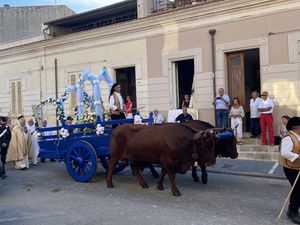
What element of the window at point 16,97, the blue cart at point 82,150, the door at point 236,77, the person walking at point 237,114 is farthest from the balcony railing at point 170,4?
the window at point 16,97

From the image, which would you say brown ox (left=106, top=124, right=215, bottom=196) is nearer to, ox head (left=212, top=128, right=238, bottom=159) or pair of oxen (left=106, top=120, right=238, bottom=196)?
pair of oxen (left=106, top=120, right=238, bottom=196)

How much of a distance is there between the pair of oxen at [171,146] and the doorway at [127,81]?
8956 millimetres

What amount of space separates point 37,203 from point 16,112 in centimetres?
1476

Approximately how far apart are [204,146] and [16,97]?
51.4 feet

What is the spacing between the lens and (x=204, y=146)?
8289 mm

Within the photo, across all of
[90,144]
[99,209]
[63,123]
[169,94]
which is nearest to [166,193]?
[99,209]

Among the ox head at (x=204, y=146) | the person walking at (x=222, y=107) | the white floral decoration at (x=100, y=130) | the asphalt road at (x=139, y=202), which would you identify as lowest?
the asphalt road at (x=139, y=202)

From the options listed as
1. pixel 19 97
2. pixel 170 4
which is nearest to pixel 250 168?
pixel 170 4

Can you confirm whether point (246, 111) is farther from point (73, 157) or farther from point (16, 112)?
point (16, 112)

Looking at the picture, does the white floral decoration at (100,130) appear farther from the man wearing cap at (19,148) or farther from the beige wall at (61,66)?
the beige wall at (61,66)

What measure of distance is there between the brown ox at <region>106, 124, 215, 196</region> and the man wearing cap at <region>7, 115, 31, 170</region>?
4850 mm

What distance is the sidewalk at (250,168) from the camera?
10367 millimetres

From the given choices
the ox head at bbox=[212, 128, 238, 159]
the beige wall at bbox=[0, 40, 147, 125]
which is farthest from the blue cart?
the beige wall at bbox=[0, 40, 147, 125]

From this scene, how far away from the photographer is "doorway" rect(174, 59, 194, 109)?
16094 millimetres
